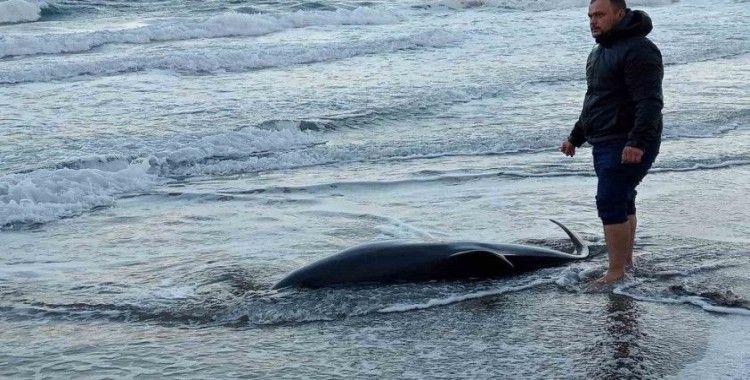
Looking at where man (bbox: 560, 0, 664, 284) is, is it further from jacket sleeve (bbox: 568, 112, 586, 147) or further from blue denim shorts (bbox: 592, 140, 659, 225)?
jacket sleeve (bbox: 568, 112, 586, 147)

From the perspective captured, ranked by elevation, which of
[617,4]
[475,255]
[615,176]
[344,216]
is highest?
[617,4]

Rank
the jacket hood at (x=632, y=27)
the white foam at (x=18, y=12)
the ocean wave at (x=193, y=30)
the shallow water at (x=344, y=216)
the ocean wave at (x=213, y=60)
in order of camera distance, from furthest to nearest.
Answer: the white foam at (x=18, y=12) < the ocean wave at (x=193, y=30) < the ocean wave at (x=213, y=60) < the jacket hood at (x=632, y=27) < the shallow water at (x=344, y=216)

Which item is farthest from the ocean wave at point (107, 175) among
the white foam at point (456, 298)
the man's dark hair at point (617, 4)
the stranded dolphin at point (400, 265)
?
the man's dark hair at point (617, 4)

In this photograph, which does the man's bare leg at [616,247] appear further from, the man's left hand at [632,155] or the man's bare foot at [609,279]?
the man's left hand at [632,155]

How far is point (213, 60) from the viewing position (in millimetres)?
20984

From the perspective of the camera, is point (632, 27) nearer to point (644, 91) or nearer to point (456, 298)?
point (644, 91)

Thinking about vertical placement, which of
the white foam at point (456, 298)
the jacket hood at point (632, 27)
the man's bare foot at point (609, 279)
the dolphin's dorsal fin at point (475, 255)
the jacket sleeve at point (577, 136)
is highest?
the jacket hood at point (632, 27)

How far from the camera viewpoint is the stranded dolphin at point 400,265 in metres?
6.52

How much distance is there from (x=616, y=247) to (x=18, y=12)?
29.6m

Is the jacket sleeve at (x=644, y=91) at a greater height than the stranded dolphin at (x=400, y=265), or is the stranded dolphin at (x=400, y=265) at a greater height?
the jacket sleeve at (x=644, y=91)

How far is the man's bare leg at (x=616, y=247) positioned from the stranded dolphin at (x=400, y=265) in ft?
2.11

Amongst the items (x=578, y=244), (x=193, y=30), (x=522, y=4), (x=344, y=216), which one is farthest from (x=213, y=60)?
(x=522, y=4)

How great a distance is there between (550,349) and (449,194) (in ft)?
13.6

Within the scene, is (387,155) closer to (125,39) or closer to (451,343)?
(451,343)
